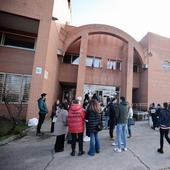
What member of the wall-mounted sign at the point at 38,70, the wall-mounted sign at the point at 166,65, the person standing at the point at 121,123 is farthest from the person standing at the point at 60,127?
the wall-mounted sign at the point at 166,65

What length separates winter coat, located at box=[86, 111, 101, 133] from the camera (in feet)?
17.0

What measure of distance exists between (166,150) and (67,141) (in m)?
3.85

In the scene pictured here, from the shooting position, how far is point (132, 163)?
4.71 metres

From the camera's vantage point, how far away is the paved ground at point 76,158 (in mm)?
4430

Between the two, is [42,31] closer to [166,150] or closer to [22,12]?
[22,12]

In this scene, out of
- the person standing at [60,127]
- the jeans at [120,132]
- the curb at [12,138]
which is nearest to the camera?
the person standing at [60,127]

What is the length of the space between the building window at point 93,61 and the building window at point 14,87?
295 inches

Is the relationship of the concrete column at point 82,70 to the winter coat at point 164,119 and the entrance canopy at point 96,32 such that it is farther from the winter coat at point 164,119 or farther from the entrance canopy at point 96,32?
the winter coat at point 164,119

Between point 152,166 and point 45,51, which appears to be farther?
point 45,51

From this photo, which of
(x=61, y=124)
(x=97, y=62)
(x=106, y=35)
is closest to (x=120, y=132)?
(x=61, y=124)

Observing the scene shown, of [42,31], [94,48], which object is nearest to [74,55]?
[94,48]

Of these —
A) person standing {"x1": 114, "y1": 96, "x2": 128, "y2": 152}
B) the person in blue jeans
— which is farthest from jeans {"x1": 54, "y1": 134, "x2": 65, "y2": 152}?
person standing {"x1": 114, "y1": 96, "x2": 128, "y2": 152}

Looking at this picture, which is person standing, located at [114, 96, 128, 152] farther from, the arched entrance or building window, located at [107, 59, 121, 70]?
building window, located at [107, 59, 121, 70]

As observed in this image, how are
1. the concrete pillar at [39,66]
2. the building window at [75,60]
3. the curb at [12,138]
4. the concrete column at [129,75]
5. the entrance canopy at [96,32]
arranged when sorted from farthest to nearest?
the building window at [75,60] → the concrete column at [129,75] → the entrance canopy at [96,32] → the concrete pillar at [39,66] → the curb at [12,138]
